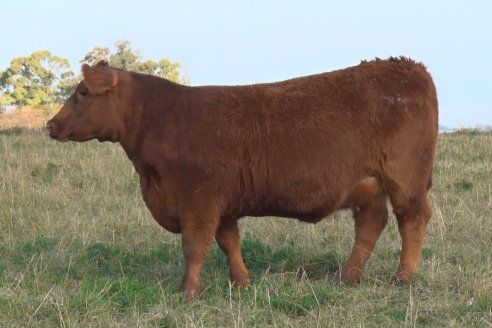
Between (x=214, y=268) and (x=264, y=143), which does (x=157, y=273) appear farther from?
(x=264, y=143)

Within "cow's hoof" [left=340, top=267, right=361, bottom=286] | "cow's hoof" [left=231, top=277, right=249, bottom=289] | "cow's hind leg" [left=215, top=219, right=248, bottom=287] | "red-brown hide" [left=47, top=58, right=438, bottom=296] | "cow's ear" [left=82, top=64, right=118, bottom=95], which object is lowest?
"cow's hoof" [left=231, top=277, right=249, bottom=289]

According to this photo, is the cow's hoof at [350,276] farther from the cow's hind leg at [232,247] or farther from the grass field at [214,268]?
the cow's hind leg at [232,247]

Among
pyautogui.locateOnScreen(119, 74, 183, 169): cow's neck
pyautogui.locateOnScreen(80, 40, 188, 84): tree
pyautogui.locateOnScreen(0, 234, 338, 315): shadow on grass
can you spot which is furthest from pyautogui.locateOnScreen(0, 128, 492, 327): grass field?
pyautogui.locateOnScreen(80, 40, 188, 84): tree

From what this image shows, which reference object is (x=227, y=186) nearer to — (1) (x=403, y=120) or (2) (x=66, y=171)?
(1) (x=403, y=120)

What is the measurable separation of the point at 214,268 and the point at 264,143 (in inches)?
55.9

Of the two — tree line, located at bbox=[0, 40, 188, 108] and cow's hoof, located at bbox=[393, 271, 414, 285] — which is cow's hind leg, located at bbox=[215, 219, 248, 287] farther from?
tree line, located at bbox=[0, 40, 188, 108]

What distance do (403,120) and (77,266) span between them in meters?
2.92

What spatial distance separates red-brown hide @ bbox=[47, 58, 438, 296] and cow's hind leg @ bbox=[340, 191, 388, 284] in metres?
0.15

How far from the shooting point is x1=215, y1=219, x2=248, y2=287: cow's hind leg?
5660 millimetres

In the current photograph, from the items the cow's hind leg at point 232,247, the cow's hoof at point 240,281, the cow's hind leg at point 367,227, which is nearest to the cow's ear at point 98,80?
the cow's hind leg at point 232,247

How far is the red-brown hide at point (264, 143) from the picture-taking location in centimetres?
525

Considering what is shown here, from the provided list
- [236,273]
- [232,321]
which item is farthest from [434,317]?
[236,273]

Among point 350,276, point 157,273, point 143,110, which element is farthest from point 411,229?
point 143,110

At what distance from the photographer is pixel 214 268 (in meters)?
6.14
